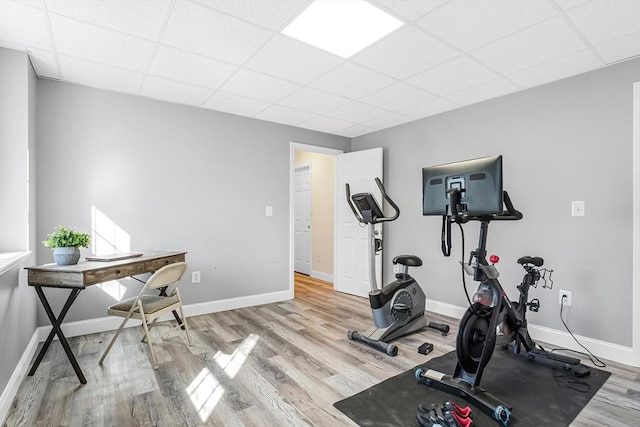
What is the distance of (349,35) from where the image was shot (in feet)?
7.25

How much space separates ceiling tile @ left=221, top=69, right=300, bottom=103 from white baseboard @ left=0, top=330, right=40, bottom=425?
8.66 ft

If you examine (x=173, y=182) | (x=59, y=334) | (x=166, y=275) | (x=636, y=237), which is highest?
(x=173, y=182)

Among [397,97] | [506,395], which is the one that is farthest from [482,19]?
[506,395]

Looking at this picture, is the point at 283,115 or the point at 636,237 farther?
the point at 283,115

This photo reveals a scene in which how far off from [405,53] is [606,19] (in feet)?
3.94

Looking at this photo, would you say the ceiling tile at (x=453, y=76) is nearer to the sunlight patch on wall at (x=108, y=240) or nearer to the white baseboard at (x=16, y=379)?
the sunlight patch on wall at (x=108, y=240)

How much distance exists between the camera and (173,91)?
10.6ft

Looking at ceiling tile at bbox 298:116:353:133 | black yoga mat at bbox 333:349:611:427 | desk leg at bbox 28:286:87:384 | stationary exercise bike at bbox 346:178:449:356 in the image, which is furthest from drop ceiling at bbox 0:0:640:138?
black yoga mat at bbox 333:349:611:427

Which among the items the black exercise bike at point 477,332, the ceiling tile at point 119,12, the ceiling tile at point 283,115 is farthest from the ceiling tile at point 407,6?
the ceiling tile at point 283,115

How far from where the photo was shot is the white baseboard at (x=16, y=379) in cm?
180

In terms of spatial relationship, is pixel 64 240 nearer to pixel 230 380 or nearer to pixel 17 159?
pixel 17 159

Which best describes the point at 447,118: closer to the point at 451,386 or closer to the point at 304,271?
the point at 451,386

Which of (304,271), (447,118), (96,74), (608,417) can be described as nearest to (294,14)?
(96,74)

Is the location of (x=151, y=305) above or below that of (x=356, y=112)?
below
